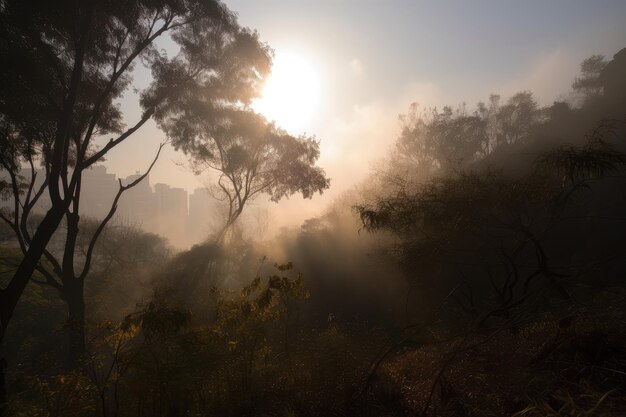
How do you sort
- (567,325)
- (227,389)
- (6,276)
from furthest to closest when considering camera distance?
(6,276) < (227,389) < (567,325)

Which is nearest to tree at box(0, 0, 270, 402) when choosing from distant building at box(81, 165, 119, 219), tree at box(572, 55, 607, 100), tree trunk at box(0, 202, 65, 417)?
tree trunk at box(0, 202, 65, 417)

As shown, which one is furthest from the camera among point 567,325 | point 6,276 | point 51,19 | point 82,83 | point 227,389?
point 6,276

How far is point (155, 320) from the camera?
445 centimetres

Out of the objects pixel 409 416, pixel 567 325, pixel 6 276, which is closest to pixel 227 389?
pixel 409 416

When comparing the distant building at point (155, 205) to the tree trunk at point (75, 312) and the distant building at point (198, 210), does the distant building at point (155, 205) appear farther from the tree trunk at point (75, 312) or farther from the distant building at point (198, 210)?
the tree trunk at point (75, 312)

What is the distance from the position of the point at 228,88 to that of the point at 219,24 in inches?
78.8

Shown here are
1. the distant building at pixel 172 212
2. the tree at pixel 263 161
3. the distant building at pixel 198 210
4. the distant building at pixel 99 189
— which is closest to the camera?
the tree at pixel 263 161

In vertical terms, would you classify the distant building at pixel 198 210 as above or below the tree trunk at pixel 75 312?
above

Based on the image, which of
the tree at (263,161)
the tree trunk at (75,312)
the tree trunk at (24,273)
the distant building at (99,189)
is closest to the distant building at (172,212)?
the distant building at (99,189)

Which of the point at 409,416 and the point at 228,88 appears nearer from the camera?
the point at 409,416

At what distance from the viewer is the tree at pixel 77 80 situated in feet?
23.0

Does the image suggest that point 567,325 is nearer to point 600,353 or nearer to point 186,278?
point 600,353

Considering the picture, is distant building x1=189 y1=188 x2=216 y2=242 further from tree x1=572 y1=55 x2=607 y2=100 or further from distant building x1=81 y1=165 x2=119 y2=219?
tree x1=572 y1=55 x2=607 y2=100

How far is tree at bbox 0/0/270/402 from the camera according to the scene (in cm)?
701
